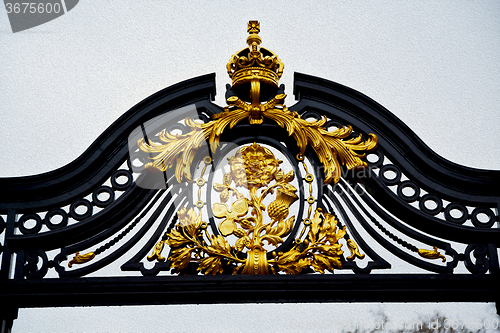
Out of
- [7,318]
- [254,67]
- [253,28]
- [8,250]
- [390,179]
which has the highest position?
[253,28]

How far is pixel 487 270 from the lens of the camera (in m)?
2.78

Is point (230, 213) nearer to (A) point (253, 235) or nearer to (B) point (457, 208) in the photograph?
(A) point (253, 235)

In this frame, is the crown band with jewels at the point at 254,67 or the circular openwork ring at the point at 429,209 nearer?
the circular openwork ring at the point at 429,209

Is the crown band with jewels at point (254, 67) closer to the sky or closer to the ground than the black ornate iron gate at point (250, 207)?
closer to the sky

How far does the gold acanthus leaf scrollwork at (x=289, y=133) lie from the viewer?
2.92 m

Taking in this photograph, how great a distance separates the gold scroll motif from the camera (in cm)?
275

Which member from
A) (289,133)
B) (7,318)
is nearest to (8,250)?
(7,318)

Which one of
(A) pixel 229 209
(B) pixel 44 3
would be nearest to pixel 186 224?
(A) pixel 229 209

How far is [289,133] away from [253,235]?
0.42m

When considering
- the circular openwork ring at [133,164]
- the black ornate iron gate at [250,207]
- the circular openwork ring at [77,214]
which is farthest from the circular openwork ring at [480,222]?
the circular openwork ring at [77,214]

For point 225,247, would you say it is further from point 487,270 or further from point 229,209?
point 487,270

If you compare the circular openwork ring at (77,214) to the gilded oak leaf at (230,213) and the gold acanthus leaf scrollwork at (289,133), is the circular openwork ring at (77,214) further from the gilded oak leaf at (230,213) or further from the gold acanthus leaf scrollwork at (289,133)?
the gilded oak leaf at (230,213)

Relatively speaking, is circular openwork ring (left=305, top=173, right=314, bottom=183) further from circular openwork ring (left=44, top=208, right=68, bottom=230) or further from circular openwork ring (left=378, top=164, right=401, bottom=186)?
circular openwork ring (left=44, top=208, right=68, bottom=230)

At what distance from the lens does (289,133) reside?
2.91 metres
